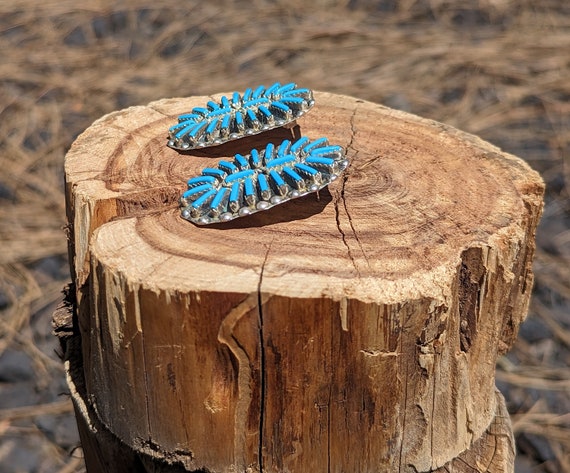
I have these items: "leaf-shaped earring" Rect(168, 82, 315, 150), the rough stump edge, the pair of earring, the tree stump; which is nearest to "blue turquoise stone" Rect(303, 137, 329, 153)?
the pair of earring

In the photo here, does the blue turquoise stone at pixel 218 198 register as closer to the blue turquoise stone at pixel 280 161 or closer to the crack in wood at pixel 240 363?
the blue turquoise stone at pixel 280 161

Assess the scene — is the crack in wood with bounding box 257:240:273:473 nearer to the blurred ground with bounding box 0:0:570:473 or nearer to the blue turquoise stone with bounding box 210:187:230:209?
the blue turquoise stone with bounding box 210:187:230:209

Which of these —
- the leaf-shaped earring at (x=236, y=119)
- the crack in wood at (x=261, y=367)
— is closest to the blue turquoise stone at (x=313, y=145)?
the leaf-shaped earring at (x=236, y=119)

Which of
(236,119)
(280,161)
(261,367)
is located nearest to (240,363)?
(261,367)

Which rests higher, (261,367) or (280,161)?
(280,161)

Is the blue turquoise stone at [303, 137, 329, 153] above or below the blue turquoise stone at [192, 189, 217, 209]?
above

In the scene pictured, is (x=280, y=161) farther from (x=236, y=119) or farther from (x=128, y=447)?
(x=128, y=447)

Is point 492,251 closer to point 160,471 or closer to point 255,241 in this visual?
point 255,241
